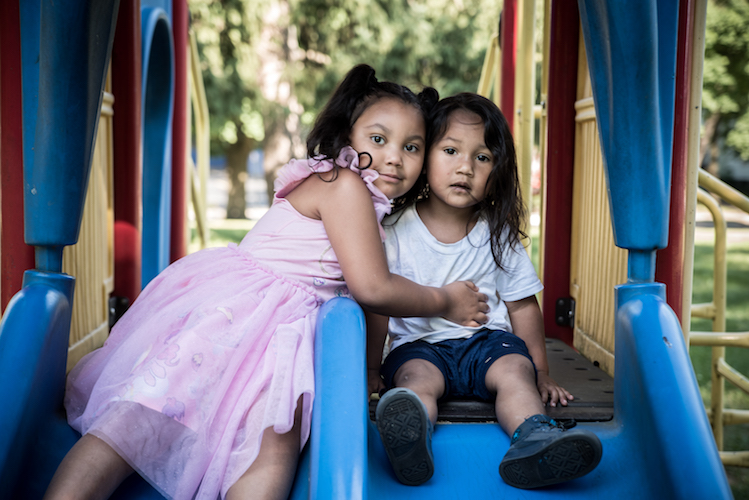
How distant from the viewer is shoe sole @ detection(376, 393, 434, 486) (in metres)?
1.47

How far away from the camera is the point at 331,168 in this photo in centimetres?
184

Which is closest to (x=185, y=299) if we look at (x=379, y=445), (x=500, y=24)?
(x=379, y=445)

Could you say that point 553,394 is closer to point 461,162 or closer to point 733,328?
point 461,162

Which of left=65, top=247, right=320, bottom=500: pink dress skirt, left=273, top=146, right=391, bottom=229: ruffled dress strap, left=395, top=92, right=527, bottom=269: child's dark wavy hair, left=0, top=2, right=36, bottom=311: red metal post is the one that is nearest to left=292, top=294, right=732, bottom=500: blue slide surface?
left=65, top=247, right=320, bottom=500: pink dress skirt

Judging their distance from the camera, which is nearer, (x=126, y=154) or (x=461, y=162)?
(x=461, y=162)

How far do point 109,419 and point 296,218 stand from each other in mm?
703

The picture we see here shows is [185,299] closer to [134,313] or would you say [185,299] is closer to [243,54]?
[134,313]

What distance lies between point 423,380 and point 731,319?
16.5ft

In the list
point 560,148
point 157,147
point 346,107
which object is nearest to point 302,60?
point 157,147

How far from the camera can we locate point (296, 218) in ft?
6.14

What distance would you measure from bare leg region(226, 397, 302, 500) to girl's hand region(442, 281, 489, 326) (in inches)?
25.3

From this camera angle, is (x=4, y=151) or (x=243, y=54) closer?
(x=4, y=151)

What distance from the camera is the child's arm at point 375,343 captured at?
199 cm

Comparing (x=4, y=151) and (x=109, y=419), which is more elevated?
(x=4, y=151)
